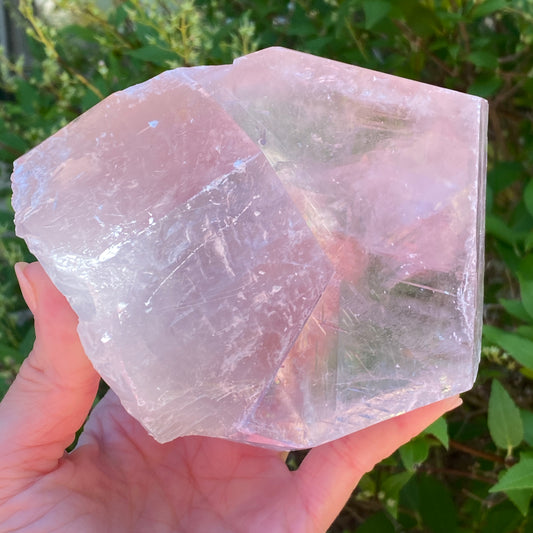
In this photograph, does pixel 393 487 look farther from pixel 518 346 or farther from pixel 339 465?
pixel 518 346

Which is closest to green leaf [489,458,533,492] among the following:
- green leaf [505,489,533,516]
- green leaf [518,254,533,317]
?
green leaf [505,489,533,516]

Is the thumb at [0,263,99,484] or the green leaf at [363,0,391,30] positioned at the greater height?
the green leaf at [363,0,391,30]

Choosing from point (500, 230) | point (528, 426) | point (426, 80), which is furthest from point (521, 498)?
point (426, 80)

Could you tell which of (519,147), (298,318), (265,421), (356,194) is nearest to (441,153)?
(356,194)

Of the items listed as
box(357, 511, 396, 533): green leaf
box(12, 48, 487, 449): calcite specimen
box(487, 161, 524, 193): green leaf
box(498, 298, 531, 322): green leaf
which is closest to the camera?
box(12, 48, 487, 449): calcite specimen

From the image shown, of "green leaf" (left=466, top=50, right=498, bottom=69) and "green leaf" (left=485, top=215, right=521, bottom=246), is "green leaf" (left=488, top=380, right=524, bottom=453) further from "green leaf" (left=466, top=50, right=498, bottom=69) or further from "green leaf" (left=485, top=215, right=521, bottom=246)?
"green leaf" (left=466, top=50, right=498, bottom=69)

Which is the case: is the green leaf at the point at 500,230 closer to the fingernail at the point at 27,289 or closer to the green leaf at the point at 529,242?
the green leaf at the point at 529,242

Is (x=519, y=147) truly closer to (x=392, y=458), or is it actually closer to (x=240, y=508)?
(x=392, y=458)
